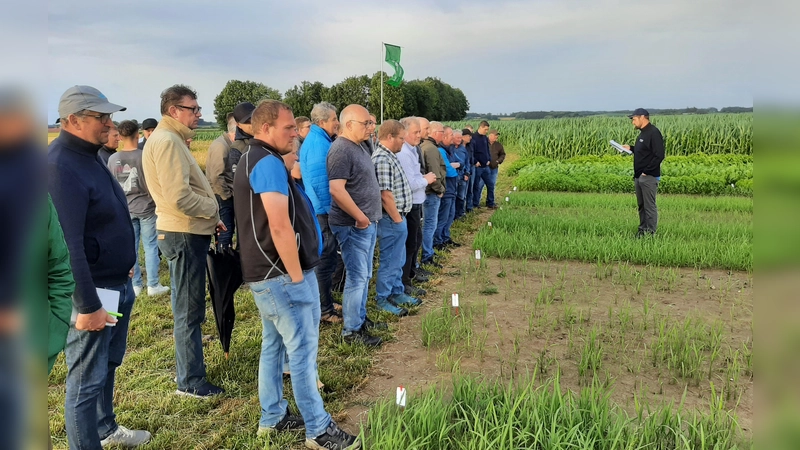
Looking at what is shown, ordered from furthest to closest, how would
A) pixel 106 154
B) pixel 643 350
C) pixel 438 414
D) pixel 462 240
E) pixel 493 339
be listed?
pixel 462 240, pixel 106 154, pixel 493 339, pixel 643 350, pixel 438 414

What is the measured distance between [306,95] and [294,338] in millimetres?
63409

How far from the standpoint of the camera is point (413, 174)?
609cm

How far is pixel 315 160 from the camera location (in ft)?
15.6

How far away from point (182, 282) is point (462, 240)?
6168 millimetres

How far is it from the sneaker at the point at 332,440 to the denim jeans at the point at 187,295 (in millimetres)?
1199

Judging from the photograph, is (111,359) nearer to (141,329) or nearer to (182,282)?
(182,282)

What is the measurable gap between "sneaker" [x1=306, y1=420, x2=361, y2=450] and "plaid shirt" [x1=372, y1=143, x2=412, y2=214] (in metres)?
2.55

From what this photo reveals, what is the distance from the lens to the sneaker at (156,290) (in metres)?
6.04

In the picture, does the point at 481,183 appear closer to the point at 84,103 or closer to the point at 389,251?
the point at 389,251

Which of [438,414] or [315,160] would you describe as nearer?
[438,414]

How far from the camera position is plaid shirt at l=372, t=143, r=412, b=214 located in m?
5.05

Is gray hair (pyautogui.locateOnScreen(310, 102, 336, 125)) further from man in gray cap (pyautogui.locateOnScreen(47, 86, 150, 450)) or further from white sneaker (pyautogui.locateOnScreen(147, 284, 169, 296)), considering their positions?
white sneaker (pyautogui.locateOnScreen(147, 284, 169, 296))

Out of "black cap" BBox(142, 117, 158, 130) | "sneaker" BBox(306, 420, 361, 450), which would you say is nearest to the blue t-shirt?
"sneaker" BBox(306, 420, 361, 450)
